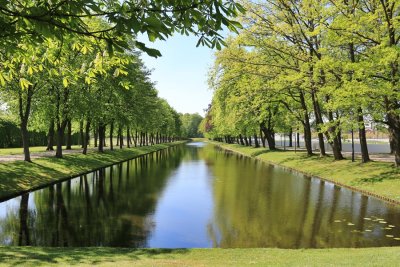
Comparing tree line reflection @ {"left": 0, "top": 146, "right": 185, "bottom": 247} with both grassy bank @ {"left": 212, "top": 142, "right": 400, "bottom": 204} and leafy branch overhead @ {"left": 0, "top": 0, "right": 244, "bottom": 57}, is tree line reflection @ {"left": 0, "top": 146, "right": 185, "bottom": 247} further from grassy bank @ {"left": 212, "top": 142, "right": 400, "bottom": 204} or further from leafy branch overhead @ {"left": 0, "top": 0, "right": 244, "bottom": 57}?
grassy bank @ {"left": 212, "top": 142, "right": 400, "bottom": 204}

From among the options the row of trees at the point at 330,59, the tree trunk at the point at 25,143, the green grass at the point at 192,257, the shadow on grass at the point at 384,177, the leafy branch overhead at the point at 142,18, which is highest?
the row of trees at the point at 330,59

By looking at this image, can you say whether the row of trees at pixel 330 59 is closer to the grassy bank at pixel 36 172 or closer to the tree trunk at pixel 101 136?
the grassy bank at pixel 36 172

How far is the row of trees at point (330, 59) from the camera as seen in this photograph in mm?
22984

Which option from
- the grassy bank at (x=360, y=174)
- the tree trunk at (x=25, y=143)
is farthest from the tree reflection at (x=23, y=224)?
the grassy bank at (x=360, y=174)

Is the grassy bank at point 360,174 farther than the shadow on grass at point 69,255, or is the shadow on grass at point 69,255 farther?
the grassy bank at point 360,174

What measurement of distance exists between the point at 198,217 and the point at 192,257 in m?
6.77

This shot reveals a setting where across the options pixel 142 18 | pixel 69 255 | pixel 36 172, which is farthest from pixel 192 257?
pixel 36 172

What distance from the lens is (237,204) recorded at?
19.8 meters

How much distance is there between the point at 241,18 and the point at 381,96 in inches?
513

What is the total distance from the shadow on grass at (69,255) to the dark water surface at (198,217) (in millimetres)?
1659

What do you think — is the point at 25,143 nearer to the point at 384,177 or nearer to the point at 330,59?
the point at 330,59

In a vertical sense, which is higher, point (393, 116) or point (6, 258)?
point (393, 116)

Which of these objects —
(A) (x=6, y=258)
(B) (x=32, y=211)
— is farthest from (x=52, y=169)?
(A) (x=6, y=258)

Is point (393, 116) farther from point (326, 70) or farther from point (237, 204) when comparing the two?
point (237, 204)
